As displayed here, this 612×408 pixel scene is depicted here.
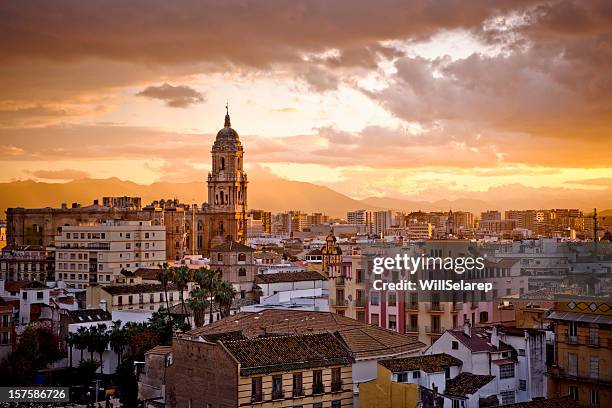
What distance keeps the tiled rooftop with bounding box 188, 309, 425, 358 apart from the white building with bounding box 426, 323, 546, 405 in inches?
133

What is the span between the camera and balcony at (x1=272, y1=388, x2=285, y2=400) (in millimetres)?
33062

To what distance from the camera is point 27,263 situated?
91.6 meters

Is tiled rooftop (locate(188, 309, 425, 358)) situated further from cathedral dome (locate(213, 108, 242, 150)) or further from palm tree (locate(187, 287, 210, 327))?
cathedral dome (locate(213, 108, 242, 150))

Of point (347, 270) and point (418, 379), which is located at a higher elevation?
point (347, 270)

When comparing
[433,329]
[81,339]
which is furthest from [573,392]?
[81,339]

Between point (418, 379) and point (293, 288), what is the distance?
3642 centimetres

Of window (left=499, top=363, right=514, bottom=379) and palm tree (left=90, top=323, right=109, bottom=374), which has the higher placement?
window (left=499, top=363, right=514, bottom=379)

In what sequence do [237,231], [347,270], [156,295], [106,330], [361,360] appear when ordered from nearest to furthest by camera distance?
[361,360] < [347,270] < [106,330] < [156,295] < [237,231]

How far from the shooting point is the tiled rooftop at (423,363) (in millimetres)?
33562

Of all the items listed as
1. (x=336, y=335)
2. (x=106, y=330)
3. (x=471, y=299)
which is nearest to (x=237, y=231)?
(x=106, y=330)

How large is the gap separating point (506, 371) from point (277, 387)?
8397mm

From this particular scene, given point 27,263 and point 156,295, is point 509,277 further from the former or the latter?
point 27,263

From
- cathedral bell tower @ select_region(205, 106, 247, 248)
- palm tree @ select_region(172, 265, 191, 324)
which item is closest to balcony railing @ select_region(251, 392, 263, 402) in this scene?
palm tree @ select_region(172, 265, 191, 324)

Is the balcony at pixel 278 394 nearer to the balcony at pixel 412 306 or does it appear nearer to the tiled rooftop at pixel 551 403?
the tiled rooftop at pixel 551 403
